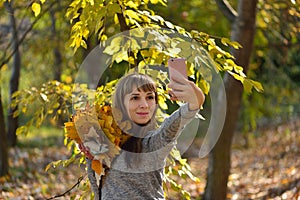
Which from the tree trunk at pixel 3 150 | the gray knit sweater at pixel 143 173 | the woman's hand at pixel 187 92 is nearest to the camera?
the woman's hand at pixel 187 92

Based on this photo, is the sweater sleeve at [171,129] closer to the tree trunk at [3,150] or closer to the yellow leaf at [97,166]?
the yellow leaf at [97,166]

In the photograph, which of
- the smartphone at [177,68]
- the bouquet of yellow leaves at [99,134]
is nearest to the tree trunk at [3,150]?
the bouquet of yellow leaves at [99,134]

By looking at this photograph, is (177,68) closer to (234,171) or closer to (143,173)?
(143,173)

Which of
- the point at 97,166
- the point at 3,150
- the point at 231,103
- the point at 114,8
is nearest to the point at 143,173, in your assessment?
the point at 97,166

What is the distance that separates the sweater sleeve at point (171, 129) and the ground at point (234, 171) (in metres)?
1.18

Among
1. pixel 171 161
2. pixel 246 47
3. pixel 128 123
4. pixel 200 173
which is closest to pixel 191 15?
pixel 200 173

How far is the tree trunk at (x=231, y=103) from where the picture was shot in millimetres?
5266

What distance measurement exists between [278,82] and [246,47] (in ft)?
17.9

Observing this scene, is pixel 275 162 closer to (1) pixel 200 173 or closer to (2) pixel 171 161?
(1) pixel 200 173

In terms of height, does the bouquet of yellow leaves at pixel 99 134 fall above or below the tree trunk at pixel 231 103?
above

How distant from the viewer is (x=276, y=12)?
699 centimetres

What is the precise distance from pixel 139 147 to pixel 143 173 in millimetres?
128

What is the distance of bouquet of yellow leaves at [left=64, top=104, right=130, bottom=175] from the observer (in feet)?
9.36

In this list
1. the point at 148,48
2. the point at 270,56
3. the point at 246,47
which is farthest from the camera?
the point at 270,56
